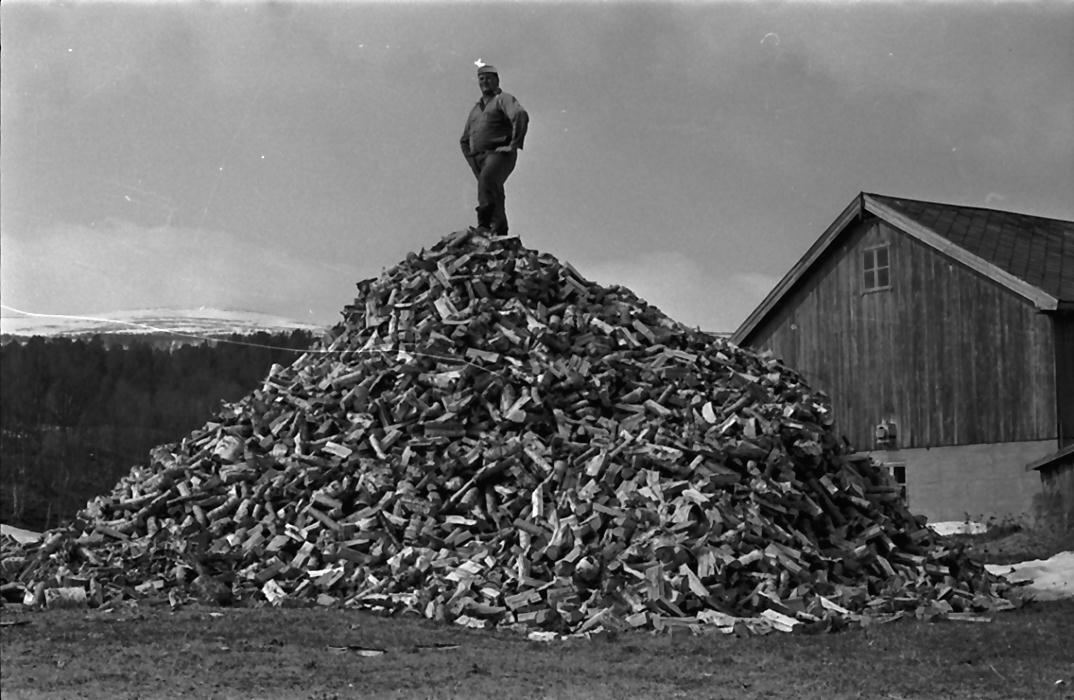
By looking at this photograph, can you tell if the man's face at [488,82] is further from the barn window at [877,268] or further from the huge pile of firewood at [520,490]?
the barn window at [877,268]

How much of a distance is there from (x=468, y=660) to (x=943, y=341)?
15987 millimetres

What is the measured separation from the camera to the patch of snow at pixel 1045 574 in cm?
1352

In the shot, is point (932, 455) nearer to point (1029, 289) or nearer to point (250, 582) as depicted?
point (1029, 289)

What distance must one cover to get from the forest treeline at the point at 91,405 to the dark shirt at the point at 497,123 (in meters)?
4.49

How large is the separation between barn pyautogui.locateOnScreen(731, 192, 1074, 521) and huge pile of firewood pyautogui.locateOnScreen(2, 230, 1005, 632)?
26.2 feet

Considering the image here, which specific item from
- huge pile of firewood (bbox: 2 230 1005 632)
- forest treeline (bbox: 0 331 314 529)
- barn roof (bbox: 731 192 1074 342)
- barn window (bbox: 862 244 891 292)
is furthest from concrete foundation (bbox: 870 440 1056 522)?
forest treeline (bbox: 0 331 314 529)

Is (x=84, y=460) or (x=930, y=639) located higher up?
(x=84, y=460)

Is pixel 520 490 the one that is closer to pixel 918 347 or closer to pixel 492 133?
pixel 492 133

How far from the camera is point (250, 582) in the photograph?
456 inches

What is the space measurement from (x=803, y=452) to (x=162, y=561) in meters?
6.46

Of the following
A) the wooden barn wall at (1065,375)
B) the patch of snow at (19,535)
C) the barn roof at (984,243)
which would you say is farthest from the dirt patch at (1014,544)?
the patch of snow at (19,535)

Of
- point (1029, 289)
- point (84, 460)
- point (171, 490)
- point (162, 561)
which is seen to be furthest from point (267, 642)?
point (1029, 289)

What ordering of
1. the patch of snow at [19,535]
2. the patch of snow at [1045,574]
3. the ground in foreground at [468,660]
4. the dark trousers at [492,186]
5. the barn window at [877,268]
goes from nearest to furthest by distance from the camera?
1. the ground in foreground at [468,660]
2. the patch of snow at [1045,574]
3. the patch of snow at [19,535]
4. the dark trousers at [492,186]
5. the barn window at [877,268]

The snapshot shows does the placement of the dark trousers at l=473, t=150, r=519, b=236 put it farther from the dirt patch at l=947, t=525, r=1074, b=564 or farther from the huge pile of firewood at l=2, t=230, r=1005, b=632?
the dirt patch at l=947, t=525, r=1074, b=564
